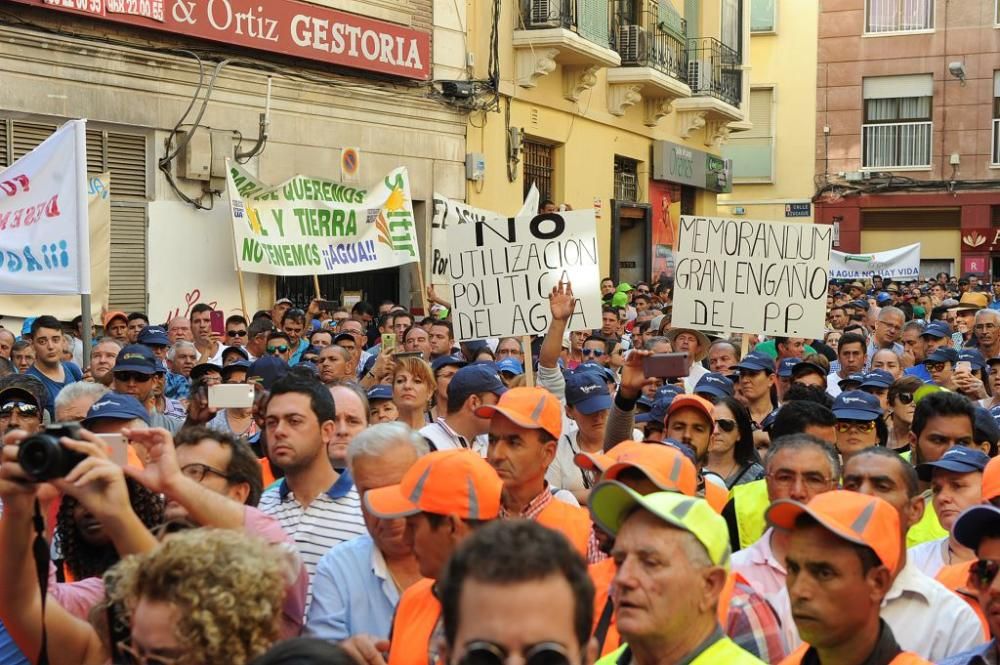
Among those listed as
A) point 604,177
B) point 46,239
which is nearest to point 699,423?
point 46,239

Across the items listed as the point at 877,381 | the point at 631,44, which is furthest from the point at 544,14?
the point at 877,381

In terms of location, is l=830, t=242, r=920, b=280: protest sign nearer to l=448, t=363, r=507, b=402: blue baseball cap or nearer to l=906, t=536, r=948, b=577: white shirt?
l=448, t=363, r=507, b=402: blue baseball cap

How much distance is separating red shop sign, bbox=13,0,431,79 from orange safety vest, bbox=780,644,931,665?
11.8m

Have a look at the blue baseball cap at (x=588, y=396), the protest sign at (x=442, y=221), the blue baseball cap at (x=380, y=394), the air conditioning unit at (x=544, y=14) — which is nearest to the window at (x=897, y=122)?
the air conditioning unit at (x=544, y=14)

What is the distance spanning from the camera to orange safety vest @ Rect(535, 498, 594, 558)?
502 cm

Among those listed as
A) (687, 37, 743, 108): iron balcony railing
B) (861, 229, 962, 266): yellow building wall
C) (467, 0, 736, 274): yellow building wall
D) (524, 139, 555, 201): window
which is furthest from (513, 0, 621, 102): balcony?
(861, 229, 962, 266): yellow building wall

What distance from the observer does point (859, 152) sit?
40562 millimetres

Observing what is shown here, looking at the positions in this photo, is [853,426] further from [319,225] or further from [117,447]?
[319,225]

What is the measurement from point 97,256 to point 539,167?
33.2 feet

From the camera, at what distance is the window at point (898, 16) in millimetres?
40094

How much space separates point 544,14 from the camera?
22.0 meters

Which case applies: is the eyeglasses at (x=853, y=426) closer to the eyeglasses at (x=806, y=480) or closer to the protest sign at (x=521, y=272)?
the eyeglasses at (x=806, y=480)

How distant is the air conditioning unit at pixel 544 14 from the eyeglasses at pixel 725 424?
15435 mm

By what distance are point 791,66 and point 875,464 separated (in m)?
37.5
